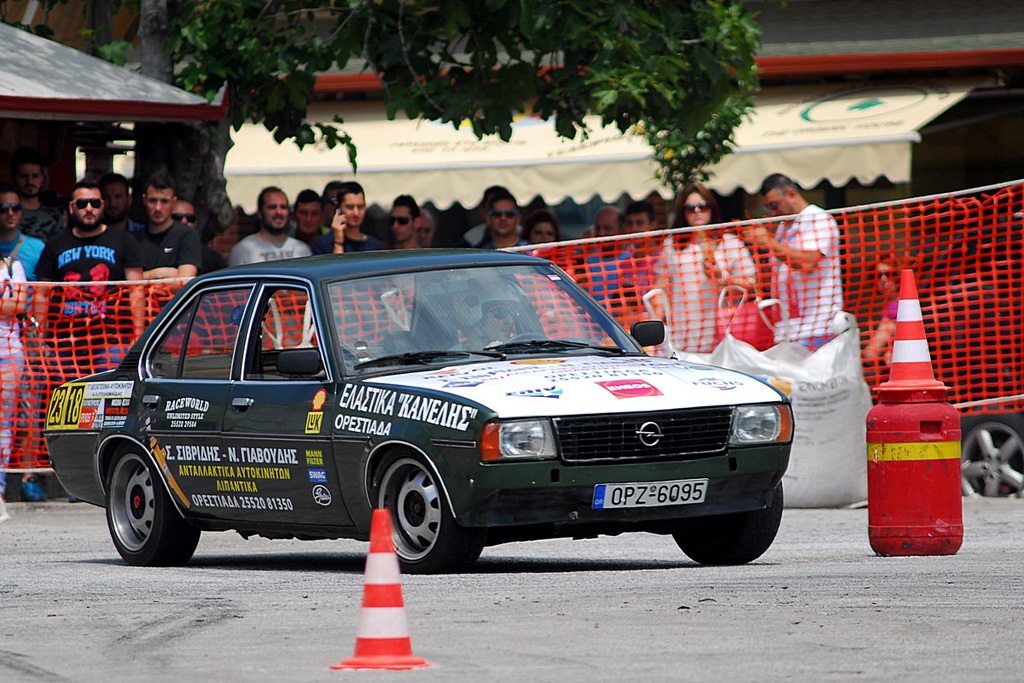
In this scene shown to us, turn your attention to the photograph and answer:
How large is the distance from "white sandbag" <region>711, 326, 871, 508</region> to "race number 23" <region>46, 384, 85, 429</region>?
178 inches

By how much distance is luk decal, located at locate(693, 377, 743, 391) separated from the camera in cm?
941

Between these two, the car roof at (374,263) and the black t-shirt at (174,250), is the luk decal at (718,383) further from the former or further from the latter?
the black t-shirt at (174,250)

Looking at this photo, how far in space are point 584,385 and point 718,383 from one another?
682 mm

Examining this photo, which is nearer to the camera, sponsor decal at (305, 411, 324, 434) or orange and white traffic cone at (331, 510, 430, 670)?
orange and white traffic cone at (331, 510, 430, 670)

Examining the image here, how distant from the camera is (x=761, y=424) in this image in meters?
9.45

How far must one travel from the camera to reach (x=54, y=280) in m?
15.2

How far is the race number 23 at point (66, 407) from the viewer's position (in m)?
11.2

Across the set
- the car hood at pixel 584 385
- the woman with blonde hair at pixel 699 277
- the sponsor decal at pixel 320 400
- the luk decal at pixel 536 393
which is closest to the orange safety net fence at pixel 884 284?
the woman with blonde hair at pixel 699 277

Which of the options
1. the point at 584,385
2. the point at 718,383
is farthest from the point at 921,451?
the point at 584,385

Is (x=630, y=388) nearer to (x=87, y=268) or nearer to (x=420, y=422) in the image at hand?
(x=420, y=422)

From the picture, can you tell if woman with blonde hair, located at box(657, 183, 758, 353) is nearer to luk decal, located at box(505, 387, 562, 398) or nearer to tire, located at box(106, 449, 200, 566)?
tire, located at box(106, 449, 200, 566)

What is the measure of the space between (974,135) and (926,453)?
46.9ft

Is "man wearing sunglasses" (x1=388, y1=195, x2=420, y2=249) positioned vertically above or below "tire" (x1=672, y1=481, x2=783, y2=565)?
above

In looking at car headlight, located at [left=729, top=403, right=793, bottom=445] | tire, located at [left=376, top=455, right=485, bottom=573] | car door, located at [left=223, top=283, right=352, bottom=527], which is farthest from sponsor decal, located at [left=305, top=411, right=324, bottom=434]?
car headlight, located at [left=729, top=403, right=793, bottom=445]
